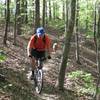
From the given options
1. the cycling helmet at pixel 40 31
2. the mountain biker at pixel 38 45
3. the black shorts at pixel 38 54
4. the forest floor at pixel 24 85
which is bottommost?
the forest floor at pixel 24 85

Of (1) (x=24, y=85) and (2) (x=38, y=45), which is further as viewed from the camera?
(1) (x=24, y=85)

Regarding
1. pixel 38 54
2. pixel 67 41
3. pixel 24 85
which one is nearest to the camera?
pixel 38 54

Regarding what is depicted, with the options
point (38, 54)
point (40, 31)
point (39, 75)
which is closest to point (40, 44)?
point (38, 54)

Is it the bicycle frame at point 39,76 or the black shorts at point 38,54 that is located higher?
the black shorts at point 38,54

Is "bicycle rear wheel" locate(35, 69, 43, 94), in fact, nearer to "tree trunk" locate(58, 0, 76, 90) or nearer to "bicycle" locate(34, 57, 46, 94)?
"bicycle" locate(34, 57, 46, 94)

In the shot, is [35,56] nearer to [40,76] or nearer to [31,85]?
[40,76]

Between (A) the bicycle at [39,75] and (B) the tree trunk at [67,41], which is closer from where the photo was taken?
(A) the bicycle at [39,75]

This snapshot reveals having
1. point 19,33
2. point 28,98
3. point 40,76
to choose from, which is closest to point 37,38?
point 40,76

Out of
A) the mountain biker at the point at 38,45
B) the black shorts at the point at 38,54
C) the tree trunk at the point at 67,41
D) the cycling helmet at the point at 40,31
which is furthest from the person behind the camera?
the tree trunk at the point at 67,41

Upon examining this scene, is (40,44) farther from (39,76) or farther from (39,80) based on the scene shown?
(39,80)

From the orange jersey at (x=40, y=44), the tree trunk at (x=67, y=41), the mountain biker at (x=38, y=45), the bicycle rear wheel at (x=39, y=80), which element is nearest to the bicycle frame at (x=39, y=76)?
the bicycle rear wheel at (x=39, y=80)

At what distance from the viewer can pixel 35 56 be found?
11109mm

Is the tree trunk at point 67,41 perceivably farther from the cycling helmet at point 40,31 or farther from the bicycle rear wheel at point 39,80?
the cycling helmet at point 40,31

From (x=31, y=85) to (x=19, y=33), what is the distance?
17.1m
